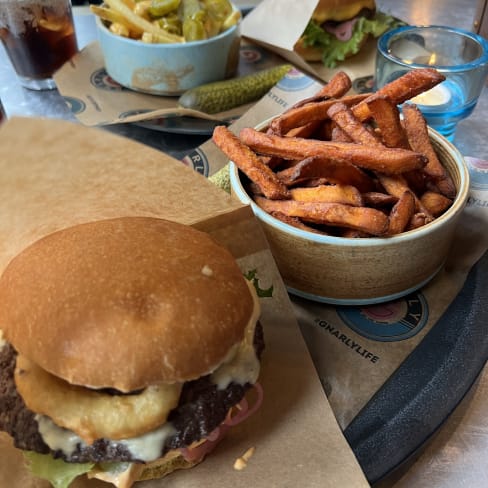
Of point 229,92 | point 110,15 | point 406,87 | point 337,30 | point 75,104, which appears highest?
point 406,87

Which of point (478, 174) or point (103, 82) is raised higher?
point (478, 174)

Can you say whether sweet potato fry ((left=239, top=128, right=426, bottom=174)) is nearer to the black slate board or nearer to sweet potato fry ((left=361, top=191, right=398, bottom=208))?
sweet potato fry ((left=361, top=191, right=398, bottom=208))

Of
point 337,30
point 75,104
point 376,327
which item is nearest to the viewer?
point 376,327

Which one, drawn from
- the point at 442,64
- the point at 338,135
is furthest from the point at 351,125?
the point at 442,64

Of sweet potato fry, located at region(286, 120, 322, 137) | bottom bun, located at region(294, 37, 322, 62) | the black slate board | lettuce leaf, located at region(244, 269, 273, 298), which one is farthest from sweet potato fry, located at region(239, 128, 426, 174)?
bottom bun, located at region(294, 37, 322, 62)

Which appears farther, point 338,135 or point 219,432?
point 338,135

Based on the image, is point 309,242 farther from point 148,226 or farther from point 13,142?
point 13,142

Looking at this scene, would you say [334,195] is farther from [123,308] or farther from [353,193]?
[123,308]
